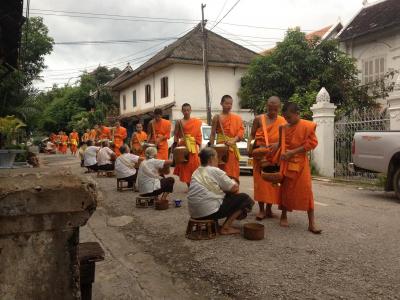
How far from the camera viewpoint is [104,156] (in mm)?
12406

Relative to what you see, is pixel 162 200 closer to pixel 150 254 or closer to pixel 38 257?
pixel 150 254

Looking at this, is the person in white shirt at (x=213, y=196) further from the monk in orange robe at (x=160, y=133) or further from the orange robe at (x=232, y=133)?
the monk in orange robe at (x=160, y=133)

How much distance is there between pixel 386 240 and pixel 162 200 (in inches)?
142

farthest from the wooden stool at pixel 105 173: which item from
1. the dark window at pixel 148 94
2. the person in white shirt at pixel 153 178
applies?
the dark window at pixel 148 94

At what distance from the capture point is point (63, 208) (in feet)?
6.63

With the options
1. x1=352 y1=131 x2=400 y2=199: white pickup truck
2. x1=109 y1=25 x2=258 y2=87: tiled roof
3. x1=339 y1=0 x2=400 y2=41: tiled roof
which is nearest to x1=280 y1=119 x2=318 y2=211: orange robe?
x1=352 y1=131 x2=400 y2=199: white pickup truck

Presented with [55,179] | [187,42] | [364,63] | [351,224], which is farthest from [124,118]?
[55,179]

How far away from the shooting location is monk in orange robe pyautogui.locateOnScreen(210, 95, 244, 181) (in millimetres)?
6707

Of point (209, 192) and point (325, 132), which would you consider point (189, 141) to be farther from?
point (325, 132)

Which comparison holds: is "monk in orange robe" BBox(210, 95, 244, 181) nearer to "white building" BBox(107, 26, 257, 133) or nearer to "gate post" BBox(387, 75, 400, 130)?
"gate post" BBox(387, 75, 400, 130)

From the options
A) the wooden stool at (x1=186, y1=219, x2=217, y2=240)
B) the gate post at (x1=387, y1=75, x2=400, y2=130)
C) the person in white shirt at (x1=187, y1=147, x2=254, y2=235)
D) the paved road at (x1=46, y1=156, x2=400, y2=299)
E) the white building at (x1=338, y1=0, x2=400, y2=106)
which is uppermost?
the white building at (x1=338, y1=0, x2=400, y2=106)

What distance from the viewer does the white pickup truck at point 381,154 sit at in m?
8.15

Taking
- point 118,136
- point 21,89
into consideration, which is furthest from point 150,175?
point 21,89

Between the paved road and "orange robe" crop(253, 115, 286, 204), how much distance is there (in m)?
0.37
